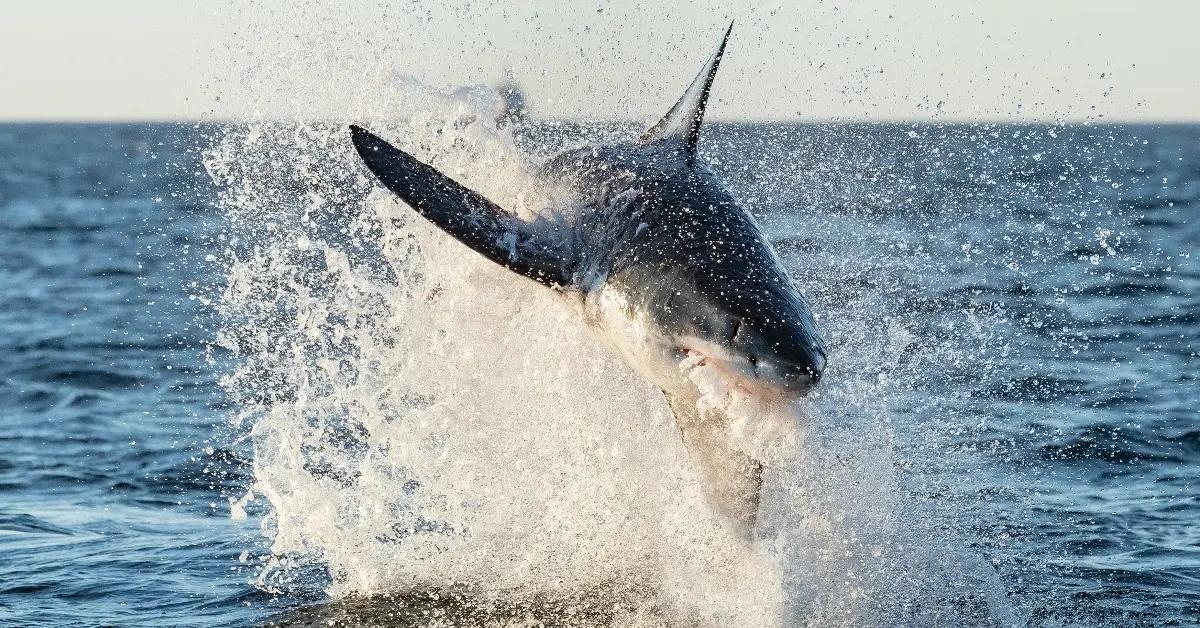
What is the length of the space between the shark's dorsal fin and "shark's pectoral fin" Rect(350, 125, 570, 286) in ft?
4.26

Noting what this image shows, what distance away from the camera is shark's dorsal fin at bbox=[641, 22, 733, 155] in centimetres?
816

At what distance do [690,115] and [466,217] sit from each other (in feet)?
6.03

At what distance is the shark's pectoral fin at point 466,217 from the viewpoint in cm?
713

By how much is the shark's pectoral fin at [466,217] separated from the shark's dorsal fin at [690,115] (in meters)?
1.30

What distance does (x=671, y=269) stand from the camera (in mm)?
6539

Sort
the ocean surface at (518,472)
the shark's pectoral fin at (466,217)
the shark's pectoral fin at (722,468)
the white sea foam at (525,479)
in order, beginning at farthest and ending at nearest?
the ocean surface at (518,472)
the white sea foam at (525,479)
the shark's pectoral fin at (466,217)
the shark's pectoral fin at (722,468)

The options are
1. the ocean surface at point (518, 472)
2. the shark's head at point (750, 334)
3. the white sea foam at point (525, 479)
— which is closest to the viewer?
the shark's head at point (750, 334)

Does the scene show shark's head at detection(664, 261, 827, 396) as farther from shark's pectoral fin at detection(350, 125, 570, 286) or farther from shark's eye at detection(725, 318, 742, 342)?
shark's pectoral fin at detection(350, 125, 570, 286)

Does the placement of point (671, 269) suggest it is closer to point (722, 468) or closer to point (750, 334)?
point (750, 334)

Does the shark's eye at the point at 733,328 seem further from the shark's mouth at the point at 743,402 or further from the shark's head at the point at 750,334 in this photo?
the shark's mouth at the point at 743,402

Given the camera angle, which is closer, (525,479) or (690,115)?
(690,115)

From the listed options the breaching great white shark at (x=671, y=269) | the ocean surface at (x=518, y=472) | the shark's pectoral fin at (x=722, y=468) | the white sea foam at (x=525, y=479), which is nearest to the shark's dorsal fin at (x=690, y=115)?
the breaching great white shark at (x=671, y=269)

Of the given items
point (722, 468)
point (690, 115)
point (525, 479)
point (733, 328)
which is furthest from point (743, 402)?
point (525, 479)

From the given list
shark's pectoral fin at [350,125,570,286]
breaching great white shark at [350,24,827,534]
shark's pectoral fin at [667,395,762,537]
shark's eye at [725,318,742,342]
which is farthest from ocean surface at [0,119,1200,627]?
shark's pectoral fin at [350,125,570,286]
